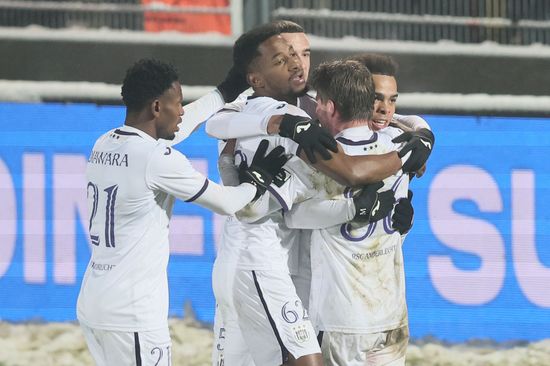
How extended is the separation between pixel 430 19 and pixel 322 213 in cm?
508

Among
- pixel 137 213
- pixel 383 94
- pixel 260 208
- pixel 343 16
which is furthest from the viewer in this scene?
pixel 343 16

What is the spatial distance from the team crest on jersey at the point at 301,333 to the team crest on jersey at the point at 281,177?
0.64m

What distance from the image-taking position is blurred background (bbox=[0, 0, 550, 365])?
8.28 metres

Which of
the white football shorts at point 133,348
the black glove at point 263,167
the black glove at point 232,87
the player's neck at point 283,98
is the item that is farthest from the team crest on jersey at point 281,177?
the black glove at point 232,87

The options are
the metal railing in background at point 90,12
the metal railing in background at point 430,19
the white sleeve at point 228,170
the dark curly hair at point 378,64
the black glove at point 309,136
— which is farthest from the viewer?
the metal railing in background at point 430,19

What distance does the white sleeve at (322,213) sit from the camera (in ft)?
17.7

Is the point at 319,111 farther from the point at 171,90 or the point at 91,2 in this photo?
the point at 91,2

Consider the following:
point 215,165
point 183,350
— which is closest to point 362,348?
point 183,350

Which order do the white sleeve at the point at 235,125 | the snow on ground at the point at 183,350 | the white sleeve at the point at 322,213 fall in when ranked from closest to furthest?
the white sleeve at the point at 322,213 → the white sleeve at the point at 235,125 → the snow on ground at the point at 183,350

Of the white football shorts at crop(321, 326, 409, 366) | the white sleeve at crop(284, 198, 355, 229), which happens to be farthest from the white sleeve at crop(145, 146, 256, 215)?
the white football shorts at crop(321, 326, 409, 366)

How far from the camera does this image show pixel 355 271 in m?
5.45

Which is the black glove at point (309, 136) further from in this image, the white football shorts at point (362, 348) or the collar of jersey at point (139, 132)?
the white football shorts at point (362, 348)

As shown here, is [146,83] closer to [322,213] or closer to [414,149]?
[322,213]

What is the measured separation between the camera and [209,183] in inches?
218
